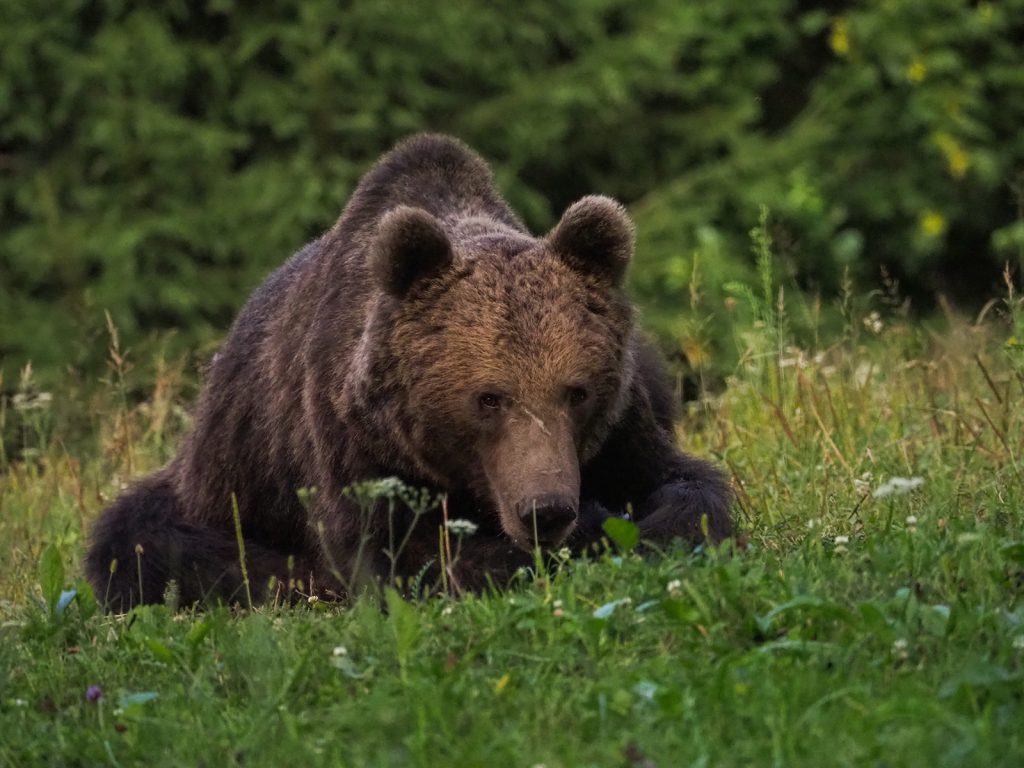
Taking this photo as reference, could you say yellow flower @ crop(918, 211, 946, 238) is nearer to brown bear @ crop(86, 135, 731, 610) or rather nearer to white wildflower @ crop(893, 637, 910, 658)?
brown bear @ crop(86, 135, 731, 610)

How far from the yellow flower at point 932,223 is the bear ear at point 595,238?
8.86m

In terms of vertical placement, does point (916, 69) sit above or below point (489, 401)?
below

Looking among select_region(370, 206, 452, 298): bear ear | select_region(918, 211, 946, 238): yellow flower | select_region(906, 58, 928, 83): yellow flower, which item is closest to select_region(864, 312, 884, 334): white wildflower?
select_region(370, 206, 452, 298): bear ear

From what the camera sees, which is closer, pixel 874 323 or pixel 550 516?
pixel 550 516

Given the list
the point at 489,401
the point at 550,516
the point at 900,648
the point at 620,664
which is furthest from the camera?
the point at 489,401

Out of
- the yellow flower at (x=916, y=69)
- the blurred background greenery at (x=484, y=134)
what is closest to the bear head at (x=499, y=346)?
the blurred background greenery at (x=484, y=134)

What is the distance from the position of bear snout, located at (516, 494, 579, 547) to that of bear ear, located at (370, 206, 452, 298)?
857 mm

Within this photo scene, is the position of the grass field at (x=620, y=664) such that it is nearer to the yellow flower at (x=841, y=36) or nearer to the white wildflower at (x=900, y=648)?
the white wildflower at (x=900, y=648)

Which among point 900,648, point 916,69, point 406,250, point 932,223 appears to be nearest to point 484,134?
point 916,69

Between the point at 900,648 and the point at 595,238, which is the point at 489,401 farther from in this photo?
the point at 900,648

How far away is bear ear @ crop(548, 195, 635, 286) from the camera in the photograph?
5.40 metres

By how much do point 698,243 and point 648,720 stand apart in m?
9.54

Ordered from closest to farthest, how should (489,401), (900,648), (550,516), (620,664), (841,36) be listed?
(900,648) < (620,664) < (550,516) < (489,401) < (841,36)

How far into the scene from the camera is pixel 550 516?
4824 mm
